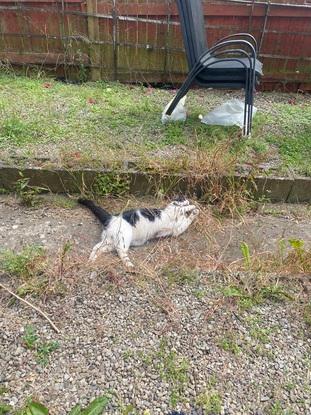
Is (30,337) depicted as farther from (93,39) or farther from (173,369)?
(93,39)

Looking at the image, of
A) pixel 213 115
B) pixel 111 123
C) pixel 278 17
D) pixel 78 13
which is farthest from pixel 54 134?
pixel 278 17

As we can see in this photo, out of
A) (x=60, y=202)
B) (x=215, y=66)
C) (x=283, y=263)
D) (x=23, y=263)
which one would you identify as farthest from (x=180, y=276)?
(x=215, y=66)

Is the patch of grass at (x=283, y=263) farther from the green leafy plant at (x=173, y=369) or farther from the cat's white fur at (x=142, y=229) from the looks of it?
the green leafy plant at (x=173, y=369)

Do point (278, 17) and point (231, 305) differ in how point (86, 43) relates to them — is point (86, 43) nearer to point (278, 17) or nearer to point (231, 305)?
point (278, 17)

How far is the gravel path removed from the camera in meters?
1.50

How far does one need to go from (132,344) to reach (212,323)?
42cm

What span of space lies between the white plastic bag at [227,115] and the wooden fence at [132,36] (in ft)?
3.81

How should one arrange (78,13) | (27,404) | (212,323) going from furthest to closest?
(78,13) < (212,323) < (27,404)

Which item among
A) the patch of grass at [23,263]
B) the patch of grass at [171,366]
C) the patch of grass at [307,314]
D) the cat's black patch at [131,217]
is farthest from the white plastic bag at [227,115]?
the patch of grass at [171,366]

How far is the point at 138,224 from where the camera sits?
2348mm

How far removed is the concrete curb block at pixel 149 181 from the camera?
2672 millimetres

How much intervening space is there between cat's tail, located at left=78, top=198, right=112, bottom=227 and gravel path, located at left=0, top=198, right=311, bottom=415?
0.50m

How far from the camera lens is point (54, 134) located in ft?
10.1

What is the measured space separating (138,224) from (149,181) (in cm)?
49
